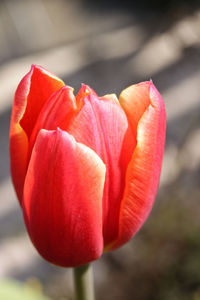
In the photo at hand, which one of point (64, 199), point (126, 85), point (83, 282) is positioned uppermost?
point (64, 199)

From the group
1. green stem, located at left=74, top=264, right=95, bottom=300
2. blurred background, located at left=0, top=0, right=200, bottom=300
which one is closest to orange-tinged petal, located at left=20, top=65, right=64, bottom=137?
green stem, located at left=74, top=264, right=95, bottom=300

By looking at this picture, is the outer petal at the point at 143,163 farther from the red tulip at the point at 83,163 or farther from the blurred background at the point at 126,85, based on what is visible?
the blurred background at the point at 126,85

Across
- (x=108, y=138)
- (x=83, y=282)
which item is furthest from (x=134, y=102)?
(x=83, y=282)

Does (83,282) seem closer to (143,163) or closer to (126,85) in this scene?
(143,163)

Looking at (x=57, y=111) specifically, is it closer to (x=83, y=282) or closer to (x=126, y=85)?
(x=83, y=282)

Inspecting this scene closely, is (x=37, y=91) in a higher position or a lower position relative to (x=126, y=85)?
higher

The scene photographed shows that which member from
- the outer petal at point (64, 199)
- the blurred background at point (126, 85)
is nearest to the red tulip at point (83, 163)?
the outer petal at point (64, 199)

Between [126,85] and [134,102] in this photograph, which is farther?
[126,85]
